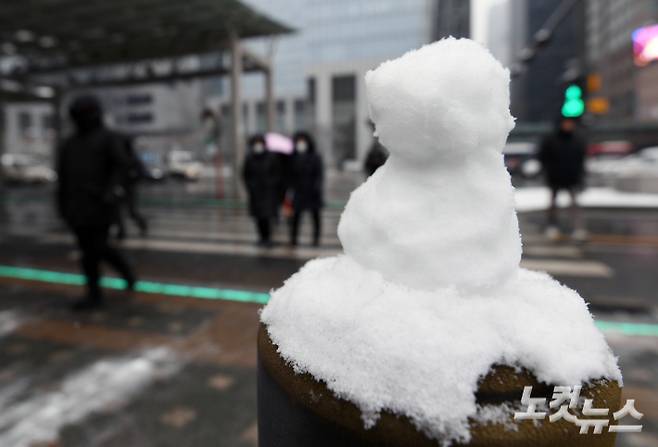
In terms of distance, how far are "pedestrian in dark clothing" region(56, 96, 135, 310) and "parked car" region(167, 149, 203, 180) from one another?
2417cm

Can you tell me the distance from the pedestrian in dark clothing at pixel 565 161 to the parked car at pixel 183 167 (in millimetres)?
22981

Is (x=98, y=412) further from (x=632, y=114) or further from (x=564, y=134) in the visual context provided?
(x=632, y=114)

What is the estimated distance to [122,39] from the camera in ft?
49.5

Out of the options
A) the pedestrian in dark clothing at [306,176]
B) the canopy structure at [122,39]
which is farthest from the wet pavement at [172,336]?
the canopy structure at [122,39]

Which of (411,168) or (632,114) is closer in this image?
(411,168)

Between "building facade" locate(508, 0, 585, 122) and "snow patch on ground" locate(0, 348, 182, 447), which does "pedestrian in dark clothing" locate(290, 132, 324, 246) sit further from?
"building facade" locate(508, 0, 585, 122)

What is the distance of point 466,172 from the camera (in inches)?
46.0

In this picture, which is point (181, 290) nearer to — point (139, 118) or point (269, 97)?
point (269, 97)

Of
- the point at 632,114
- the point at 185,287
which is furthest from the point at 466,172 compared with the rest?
the point at 632,114

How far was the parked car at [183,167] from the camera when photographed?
27438mm

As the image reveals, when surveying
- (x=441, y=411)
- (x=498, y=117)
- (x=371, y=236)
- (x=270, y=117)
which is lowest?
(x=441, y=411)

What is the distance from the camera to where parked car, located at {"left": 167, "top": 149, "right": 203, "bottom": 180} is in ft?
90.0

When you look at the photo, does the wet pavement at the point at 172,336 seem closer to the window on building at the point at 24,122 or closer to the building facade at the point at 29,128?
the building facade at the point at 29,128

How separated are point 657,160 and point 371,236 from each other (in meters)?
20.1
